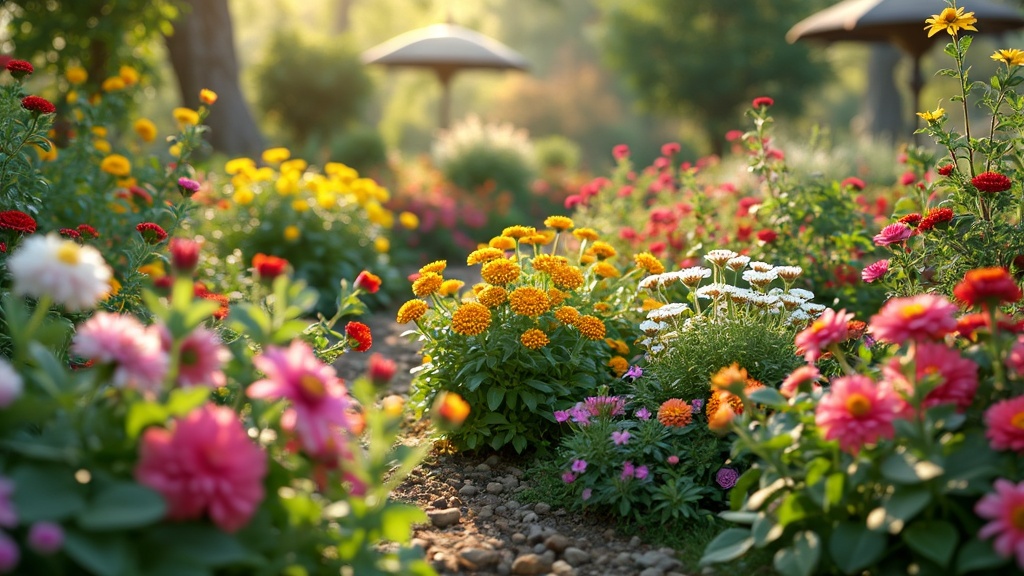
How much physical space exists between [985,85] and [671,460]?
5.26 feet

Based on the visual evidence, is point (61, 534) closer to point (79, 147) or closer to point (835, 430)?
point (835, 430)

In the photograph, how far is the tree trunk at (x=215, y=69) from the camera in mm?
9078

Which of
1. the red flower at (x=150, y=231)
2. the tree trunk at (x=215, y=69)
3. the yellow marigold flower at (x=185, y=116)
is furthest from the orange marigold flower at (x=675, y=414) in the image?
the tree trunk at (x=215, y=69)

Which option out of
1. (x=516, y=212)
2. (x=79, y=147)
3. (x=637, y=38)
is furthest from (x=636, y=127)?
(x=79, y=147)

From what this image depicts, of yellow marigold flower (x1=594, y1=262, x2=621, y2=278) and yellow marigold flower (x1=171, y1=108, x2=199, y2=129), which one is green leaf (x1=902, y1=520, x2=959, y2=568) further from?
yellow marigold flower (x1=171, y1=108, x2=199, y2=129)

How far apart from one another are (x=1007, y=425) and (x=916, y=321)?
0.27 meters

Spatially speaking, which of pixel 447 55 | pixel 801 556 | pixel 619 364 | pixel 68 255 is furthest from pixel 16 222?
pixel 447 55

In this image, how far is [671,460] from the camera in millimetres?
2617

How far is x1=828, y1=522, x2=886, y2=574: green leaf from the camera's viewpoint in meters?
1.80

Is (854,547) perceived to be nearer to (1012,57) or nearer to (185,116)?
(1012,57)

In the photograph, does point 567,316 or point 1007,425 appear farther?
point 567,316

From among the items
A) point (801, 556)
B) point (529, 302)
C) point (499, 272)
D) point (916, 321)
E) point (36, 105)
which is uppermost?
point (36, 105)

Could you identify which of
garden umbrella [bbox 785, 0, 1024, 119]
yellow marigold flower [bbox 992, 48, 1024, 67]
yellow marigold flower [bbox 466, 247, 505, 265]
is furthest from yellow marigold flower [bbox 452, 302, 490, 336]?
garden umbrella [bbox 785, 0, 1024, 119]

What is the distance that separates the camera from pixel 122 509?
1412 millimetres
